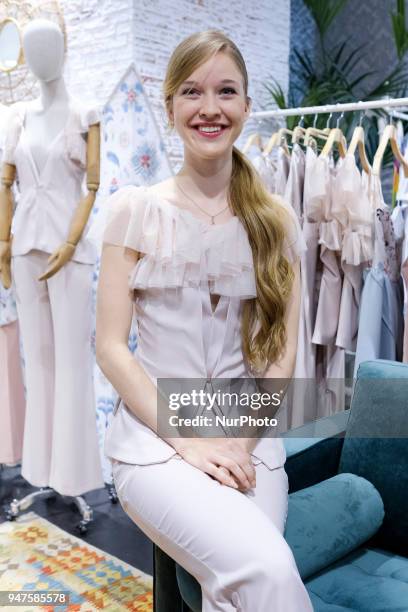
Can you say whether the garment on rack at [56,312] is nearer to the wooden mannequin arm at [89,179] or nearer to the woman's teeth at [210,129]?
the wooden mannequin arm at [89,179]

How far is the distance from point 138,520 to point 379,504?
2.24 ft

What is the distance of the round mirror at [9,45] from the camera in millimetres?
3641

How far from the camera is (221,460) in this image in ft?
4.78

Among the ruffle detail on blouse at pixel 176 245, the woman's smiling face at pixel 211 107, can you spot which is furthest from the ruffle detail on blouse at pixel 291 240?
the woman's smiling face at pixel 211 107

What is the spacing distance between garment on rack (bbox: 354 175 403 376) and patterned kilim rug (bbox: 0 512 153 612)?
4.11 ft

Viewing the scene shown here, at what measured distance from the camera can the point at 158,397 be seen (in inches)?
61.6

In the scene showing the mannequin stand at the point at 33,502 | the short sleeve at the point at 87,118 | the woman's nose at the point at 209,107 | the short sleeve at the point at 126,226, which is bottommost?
the mannequin stand at the point at 33,502

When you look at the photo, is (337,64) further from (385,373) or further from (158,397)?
(158,397)

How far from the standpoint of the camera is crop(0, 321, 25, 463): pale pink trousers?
3.36 metres

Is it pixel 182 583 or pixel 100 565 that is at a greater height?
pixel 182 583

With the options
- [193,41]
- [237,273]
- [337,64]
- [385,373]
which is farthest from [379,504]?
[337,64]

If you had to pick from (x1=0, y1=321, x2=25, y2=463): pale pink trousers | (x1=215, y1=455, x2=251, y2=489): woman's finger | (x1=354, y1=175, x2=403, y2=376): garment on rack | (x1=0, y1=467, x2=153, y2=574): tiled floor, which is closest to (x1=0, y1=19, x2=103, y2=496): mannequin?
(x1=0, y1=467, x2=153, y2=574): tiled floor

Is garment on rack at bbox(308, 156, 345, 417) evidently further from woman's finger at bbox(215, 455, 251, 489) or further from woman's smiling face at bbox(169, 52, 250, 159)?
woman's finger at bbox(215, 455, 251, 489)

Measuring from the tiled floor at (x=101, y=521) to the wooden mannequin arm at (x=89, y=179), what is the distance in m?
1.28
